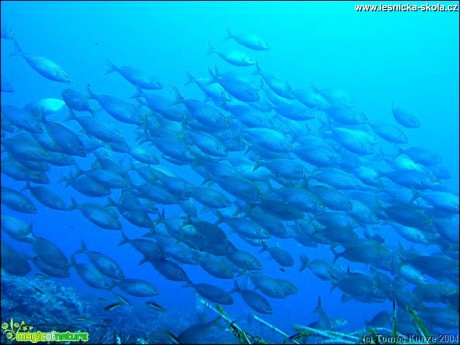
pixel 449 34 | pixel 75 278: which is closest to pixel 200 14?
pixel 449 34

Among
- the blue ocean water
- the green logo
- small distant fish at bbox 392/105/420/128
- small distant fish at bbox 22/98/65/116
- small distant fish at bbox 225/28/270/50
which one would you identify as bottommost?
the green logo

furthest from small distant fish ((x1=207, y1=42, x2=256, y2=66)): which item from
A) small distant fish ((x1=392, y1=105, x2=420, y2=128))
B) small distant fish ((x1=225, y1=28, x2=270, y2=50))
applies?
small distant fish ((x1=392, y1=105, x2=420, y2=128))

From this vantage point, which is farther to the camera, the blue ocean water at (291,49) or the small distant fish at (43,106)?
the blue ocean water at (291,49)

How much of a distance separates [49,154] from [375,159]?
7.15 meters

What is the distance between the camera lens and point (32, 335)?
3.62 m

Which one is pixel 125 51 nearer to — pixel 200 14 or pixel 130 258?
pixel 200 14

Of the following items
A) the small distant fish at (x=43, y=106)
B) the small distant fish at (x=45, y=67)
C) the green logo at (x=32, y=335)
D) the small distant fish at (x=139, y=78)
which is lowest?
the green logo at (x=32, y=335)

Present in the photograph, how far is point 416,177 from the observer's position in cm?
650

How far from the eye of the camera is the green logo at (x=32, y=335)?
3588 mm

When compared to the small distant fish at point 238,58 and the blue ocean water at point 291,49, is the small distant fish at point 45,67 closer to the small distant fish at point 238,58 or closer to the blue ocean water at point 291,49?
the small distant fish at point 238,58

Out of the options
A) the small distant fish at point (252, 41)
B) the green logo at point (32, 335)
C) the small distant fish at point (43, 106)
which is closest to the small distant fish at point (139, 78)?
the small distant fish at point (43, 106)

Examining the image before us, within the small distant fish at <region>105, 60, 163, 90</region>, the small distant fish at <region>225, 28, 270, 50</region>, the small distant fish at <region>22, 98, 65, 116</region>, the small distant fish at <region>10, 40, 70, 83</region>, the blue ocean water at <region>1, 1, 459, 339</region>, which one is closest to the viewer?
the small distant fish at <region>22, 98, 65, 116</region>

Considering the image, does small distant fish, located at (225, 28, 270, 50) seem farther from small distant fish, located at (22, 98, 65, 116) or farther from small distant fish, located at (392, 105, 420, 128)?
small distant fish, located at (22, 98, 65, 116)

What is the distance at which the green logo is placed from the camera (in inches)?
141
